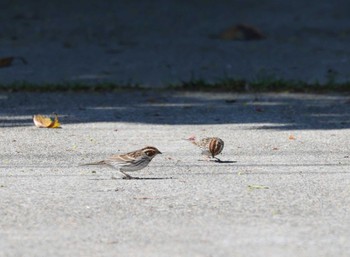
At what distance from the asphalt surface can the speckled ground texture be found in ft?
7.83

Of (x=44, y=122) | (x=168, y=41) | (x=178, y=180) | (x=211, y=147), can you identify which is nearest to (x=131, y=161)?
(x=178, y=180)

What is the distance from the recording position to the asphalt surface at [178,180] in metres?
6.95

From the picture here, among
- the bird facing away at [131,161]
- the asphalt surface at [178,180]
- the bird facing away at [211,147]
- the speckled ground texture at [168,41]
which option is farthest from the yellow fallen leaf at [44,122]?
the speckled ground texture at [168,41]

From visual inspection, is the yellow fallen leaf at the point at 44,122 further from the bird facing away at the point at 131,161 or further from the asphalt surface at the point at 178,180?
the bird facing away at the point at 131,161

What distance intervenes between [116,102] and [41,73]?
3.04m

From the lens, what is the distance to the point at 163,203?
8156 millimetres

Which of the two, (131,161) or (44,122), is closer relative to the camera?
(131,161)

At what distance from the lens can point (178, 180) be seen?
360 inches

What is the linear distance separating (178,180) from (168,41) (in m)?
10.7

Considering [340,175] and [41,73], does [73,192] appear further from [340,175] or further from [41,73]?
[41,73]

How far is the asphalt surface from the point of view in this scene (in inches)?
274

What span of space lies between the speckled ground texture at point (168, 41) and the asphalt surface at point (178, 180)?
7.83 feet

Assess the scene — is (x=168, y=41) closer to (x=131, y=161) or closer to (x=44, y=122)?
(x=44, y=122)

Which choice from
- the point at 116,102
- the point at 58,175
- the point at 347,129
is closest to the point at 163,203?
the point at 58,175
